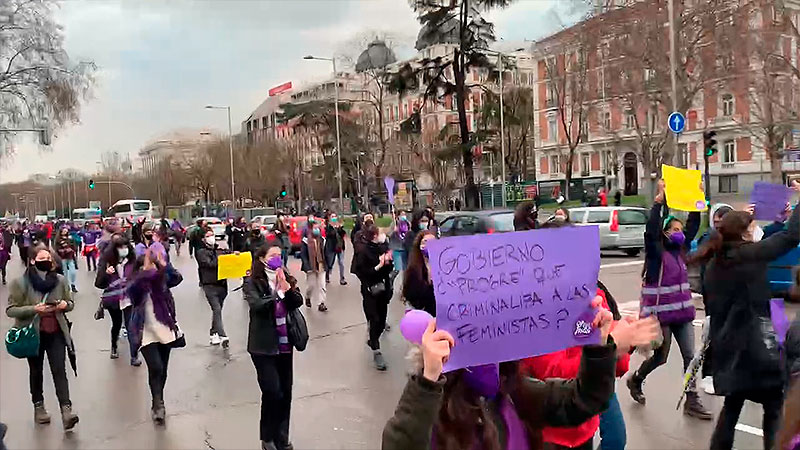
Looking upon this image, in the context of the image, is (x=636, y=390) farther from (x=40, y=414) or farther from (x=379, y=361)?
(x=40, y=414)

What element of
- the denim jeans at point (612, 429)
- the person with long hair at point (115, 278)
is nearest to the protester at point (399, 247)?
the person with long hair at point (115, 278)

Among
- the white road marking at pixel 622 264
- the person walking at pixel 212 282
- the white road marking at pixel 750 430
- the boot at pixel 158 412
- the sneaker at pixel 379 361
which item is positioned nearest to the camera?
the white road marking at pixel 750 430

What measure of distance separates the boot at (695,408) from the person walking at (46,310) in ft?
17.8

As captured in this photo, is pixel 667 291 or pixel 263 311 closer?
pixel 263 311

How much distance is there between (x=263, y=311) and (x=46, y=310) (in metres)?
2.21

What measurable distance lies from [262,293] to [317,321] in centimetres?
679

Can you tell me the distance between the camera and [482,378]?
97.5 inches

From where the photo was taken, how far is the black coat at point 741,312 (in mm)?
4500

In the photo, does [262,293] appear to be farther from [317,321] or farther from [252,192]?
[252,192]

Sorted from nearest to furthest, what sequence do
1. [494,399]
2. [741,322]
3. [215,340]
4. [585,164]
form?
[494,399]
[741,322]
[215,340]
[585,164]

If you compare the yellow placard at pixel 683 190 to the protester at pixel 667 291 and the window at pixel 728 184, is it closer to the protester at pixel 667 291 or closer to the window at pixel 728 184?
the protester at pixel 667 291

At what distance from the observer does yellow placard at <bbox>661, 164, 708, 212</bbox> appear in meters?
6.39

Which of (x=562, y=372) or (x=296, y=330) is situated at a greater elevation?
(x=562, y=372)

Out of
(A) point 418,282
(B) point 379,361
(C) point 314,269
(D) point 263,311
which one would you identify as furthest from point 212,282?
(A) point 418,282
